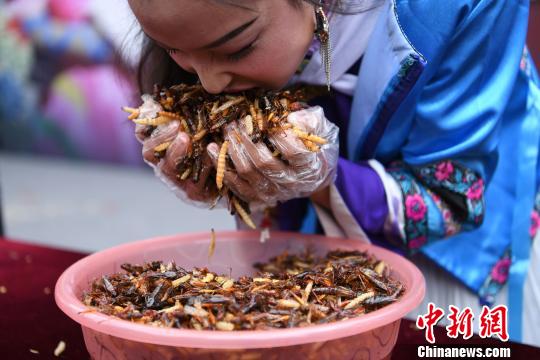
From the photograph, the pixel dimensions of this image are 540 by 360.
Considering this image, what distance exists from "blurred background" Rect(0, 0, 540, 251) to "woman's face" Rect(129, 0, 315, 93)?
286 centimetres

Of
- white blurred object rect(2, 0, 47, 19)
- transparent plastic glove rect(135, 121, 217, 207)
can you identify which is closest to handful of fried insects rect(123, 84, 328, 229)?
transparent plastic glove rect(135, 121, 217, 207)

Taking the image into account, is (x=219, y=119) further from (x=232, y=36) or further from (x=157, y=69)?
(x=157, y=69)

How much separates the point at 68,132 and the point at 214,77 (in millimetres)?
4455

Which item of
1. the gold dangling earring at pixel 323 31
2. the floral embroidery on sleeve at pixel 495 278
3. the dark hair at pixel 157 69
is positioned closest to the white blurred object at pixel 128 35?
the dark hair at pixel 157 69

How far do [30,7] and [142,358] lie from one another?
4.78 metres

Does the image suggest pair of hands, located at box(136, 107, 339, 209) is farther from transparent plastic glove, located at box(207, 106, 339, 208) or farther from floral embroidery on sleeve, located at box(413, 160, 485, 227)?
floral embroidery on sleeve, located at box(413, 160, 485, 227)

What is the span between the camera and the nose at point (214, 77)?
930 millimetres

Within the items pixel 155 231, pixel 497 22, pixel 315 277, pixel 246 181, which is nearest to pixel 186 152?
pixel 246 181

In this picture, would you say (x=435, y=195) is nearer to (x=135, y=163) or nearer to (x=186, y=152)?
(x=186, y=152)

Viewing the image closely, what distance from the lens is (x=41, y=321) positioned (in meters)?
1.09

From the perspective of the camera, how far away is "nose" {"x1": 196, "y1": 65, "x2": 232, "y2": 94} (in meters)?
0.93

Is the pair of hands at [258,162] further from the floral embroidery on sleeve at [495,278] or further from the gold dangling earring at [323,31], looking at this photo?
the floral embroidery on sleeve at [495,278]

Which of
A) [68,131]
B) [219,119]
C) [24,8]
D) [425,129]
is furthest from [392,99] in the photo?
[24,8]

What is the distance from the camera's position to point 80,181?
485 centimetres
